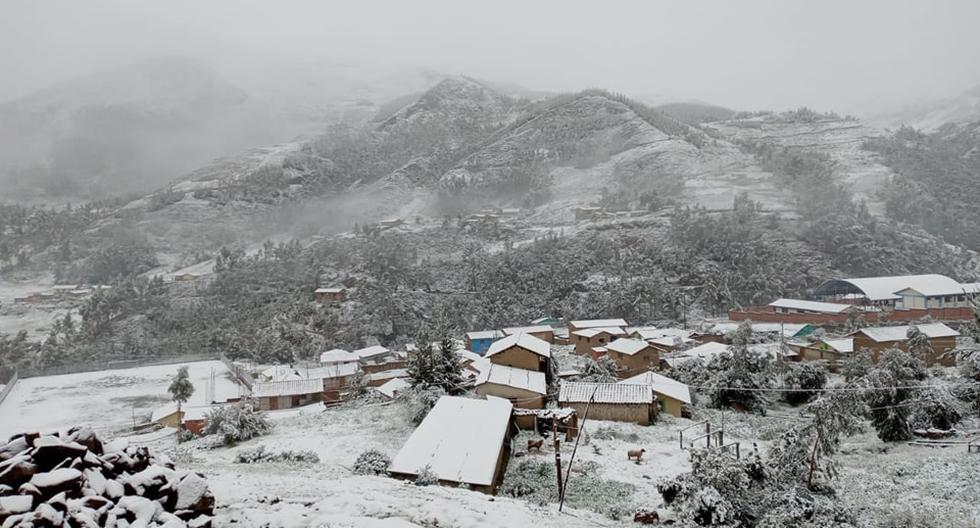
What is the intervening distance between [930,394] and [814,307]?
3819cm

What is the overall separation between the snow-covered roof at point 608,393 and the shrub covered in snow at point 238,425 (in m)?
15.3

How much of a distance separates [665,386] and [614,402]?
5.34m

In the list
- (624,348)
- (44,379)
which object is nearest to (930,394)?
(624,348)

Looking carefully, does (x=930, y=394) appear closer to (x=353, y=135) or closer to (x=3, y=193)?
(x=353, y=135)

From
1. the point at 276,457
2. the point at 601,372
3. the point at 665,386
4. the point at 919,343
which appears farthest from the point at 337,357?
the point at 919,343

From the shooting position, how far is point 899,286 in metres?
62.3

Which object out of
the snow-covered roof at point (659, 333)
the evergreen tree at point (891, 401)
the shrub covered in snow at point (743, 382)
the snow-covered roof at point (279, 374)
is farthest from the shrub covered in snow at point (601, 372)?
the snow-covered roof at point (279, 374)

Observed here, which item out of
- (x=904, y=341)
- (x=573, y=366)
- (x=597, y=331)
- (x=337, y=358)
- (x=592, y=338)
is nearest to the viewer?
(x=904, y=341)

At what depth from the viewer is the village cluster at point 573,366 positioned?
776 inches

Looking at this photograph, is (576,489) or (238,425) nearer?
(576,489)

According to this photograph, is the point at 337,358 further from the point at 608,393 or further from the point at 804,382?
the point at 804,382

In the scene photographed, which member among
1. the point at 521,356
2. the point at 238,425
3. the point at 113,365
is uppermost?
the point at 238,425

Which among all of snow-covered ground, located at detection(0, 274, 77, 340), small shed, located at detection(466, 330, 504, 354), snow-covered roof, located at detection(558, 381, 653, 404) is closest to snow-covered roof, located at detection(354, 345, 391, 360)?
small shed, located at detection(466, 330, 504, 354)

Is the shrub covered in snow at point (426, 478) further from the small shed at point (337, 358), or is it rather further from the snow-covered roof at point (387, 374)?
the small shed at point (337, 358)
